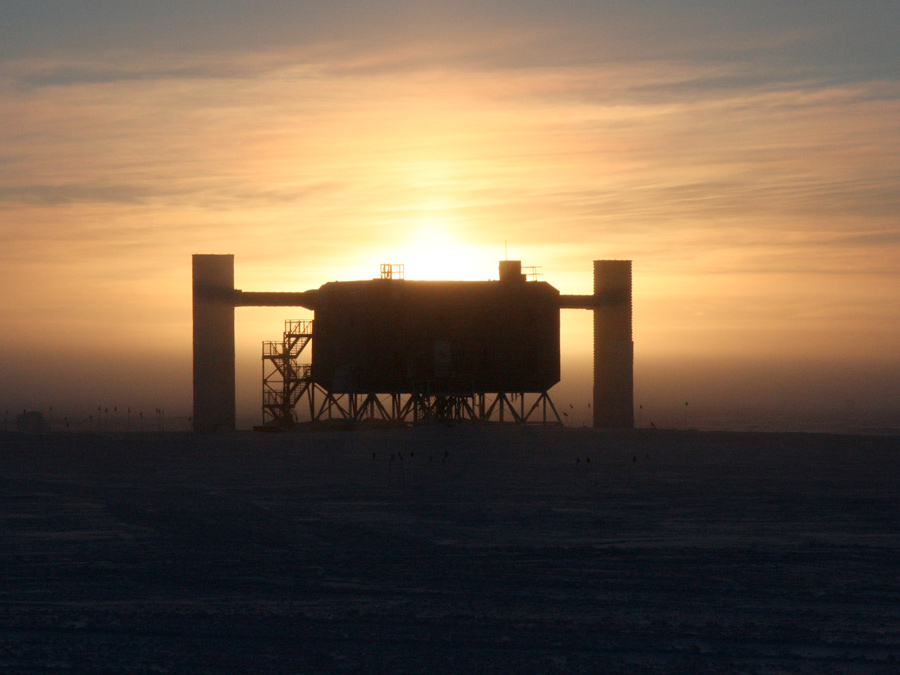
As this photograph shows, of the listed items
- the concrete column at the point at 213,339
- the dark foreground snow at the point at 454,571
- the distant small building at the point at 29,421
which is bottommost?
the distant small building at the point at 29,421

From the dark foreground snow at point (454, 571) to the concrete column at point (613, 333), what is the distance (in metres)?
36.8

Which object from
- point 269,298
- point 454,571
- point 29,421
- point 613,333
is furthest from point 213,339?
point 454,571

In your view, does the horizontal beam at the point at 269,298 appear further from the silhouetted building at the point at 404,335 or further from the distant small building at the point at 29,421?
the distant small building at the point at 29,421

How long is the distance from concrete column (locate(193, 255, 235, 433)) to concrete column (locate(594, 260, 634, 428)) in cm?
2403

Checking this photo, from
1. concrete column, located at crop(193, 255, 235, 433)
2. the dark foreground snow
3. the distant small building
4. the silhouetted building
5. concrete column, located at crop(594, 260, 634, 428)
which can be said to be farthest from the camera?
the distant small building

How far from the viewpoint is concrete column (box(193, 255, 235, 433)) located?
71.1m

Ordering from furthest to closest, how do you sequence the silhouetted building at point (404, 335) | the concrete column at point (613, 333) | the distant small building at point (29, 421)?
the distant small building at point (29, 421) < the concrete column at point (613, 333) < the silhouetted building at point (404, 335)

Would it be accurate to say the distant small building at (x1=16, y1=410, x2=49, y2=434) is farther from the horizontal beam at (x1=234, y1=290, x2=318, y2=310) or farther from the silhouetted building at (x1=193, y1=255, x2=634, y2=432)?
the horizontal beam at (x1=234, y1=290, x2=318, y2=310)

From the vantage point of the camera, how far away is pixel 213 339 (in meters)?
71.3

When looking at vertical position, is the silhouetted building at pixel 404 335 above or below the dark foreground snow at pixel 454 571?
above

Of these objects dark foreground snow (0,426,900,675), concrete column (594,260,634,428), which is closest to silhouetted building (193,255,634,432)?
concrete column (594,260,634,428)

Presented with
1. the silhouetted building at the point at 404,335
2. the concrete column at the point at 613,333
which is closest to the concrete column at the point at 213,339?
the silhouetted building at the point at 404,335

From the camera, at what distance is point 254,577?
1800 centimetres

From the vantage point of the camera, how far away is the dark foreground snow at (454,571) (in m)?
13.2
